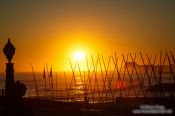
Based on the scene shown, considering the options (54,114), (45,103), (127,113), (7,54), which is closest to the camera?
(7,54)

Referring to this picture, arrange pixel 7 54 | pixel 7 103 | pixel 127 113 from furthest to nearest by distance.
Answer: pixel 127 113 → pixel 7 54 → pixel 7 103

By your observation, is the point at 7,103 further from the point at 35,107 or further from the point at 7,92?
the point at 35,107

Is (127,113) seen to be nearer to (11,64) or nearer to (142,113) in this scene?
(142,113)

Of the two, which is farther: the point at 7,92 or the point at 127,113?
the point at 127,113

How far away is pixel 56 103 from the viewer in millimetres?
25406

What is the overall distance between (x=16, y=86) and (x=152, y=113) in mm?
7910

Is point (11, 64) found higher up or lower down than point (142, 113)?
higher up

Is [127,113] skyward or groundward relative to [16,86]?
groundward

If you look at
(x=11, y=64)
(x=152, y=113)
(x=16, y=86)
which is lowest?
(x=152, y=113)

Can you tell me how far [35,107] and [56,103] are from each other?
6.92 ft

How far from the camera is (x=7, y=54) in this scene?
1903cm

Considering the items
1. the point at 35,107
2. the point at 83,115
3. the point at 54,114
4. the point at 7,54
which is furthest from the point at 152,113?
the point at 7,54

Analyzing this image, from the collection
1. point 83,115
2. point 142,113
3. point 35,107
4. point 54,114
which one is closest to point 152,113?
point 142,113

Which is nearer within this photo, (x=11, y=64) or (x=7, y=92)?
(x=7, y=92)
